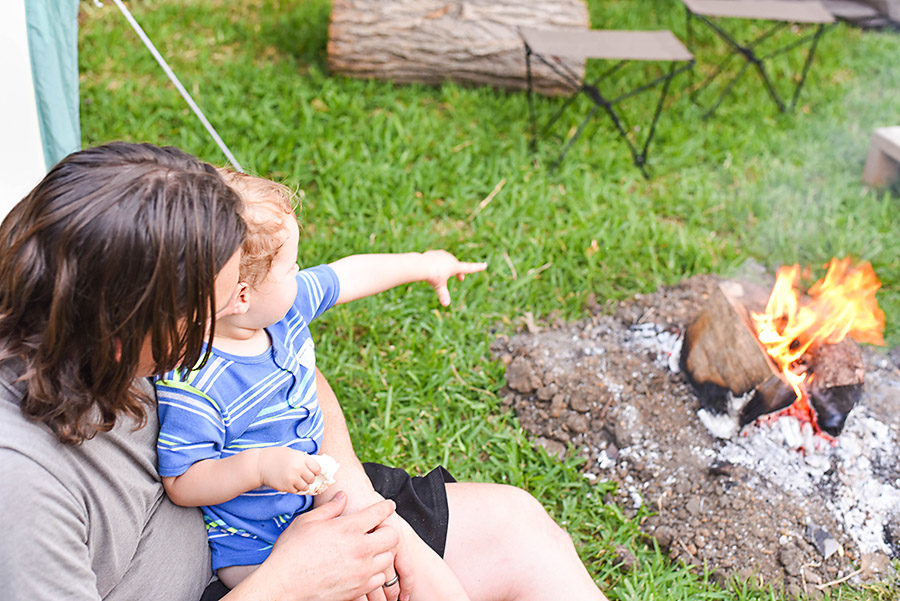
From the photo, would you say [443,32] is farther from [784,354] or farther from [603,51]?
[784,354]

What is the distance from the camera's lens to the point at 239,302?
1518 mm

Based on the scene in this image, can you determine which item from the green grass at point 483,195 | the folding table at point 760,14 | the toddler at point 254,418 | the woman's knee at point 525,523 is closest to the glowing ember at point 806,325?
the green grass at point 483,195

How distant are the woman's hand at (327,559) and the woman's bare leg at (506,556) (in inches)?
10.0

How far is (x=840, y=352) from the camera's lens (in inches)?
97.5

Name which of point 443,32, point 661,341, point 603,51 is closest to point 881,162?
point 603,51

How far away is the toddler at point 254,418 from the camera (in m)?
1.51

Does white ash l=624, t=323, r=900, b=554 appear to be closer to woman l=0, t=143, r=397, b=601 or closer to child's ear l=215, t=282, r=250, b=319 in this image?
child's ear l=215, t=282, r=250, b=319

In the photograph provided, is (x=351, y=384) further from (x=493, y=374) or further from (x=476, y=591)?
(x=476, y=591)

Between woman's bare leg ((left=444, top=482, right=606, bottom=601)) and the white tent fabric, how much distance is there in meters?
1.64

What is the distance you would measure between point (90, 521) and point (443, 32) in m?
3.84

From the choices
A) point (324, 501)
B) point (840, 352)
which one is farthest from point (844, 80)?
point (324, 501)

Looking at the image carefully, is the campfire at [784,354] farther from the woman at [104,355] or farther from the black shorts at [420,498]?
the woman at [104,355]

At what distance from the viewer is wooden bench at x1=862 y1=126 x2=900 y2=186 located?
13.3ft

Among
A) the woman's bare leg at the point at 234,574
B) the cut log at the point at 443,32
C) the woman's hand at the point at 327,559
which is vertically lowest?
the woman's bare leg at the point at 234,574
